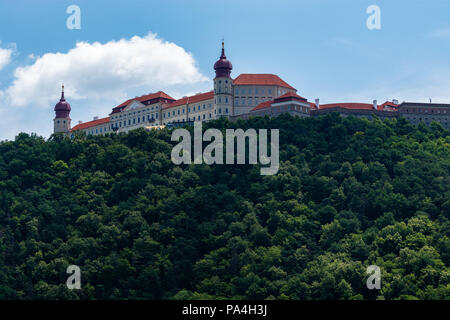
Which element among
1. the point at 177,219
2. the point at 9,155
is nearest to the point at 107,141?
the point at 9,155

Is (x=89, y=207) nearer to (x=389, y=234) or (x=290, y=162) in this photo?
(x=290, y=162)

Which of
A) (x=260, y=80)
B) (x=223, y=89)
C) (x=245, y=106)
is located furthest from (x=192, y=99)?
(x=260, y=80)

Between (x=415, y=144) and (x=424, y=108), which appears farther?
(x=424, y=108)

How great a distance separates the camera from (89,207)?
10738cm

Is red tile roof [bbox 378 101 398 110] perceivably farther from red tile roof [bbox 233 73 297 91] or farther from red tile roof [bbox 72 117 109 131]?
red tile roof [bbox 72 117 109 131]

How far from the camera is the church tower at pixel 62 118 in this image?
151500 millimetres

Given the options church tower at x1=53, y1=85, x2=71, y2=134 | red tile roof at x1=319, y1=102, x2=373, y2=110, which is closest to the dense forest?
red tile roof at x1=319, y1=102, x2=373, y2=110

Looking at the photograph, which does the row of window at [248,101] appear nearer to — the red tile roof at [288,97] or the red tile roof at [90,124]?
the red tile roof at [288,97]

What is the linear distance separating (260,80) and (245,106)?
18.9 ft

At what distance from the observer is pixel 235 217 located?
336 ft

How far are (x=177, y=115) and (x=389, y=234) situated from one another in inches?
2132

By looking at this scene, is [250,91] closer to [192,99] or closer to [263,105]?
[263,105]

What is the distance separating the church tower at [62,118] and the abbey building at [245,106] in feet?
28.8

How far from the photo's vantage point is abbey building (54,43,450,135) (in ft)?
419
